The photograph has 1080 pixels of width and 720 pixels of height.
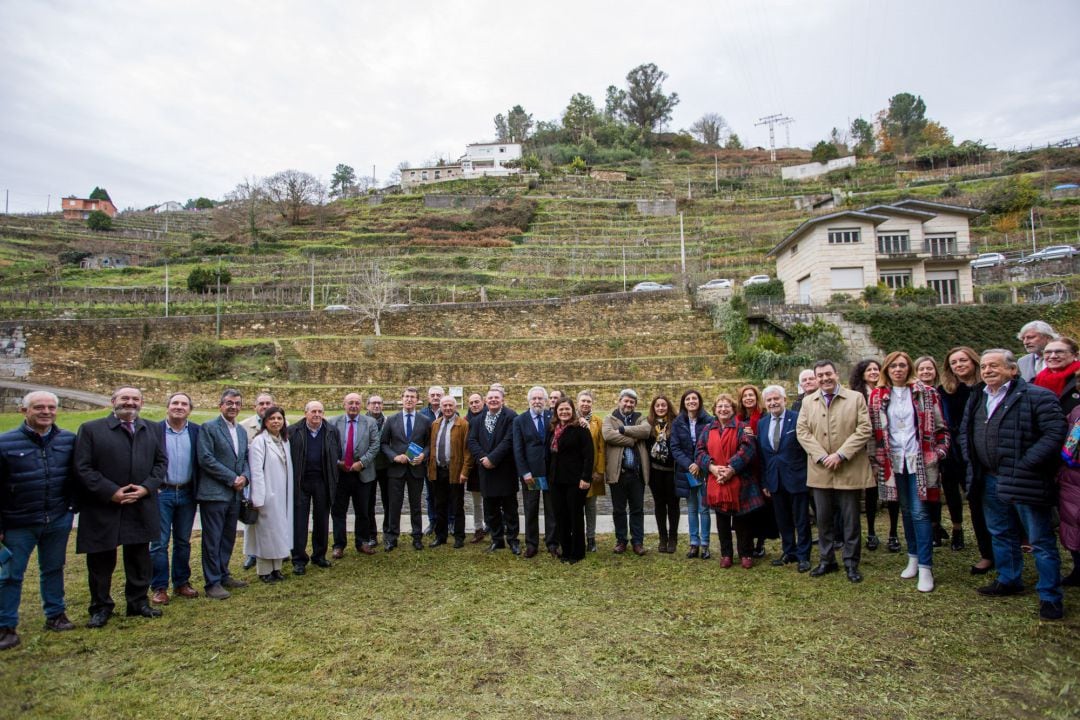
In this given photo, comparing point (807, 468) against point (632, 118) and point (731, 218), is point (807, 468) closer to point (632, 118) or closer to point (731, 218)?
point (731, 218)

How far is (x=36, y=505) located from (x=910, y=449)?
7052mm

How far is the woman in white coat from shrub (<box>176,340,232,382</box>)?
1697cm

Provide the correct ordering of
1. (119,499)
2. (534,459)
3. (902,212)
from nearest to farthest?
(119,499), (534,459), (902,212)

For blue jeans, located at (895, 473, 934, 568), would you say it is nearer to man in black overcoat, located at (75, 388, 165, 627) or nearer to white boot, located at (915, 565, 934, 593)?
white boot, located at (915, 565, 934, 593)

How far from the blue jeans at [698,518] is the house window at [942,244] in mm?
26757

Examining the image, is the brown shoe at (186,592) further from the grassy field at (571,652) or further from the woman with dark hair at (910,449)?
the woman with dark hair at (910,449)

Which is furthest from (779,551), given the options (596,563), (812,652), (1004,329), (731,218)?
(731,218)

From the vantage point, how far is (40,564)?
4402 mm

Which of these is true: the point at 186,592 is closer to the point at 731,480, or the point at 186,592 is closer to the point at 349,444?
the point at 349,444

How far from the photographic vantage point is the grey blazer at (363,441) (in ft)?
22.2

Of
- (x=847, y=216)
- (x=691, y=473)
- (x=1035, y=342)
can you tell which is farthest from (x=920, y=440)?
(x=847, y=216)

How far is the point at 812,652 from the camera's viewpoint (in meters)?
3.78

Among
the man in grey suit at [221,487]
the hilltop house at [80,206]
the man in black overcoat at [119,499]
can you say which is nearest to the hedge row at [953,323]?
the man in grey suit at [221,487]

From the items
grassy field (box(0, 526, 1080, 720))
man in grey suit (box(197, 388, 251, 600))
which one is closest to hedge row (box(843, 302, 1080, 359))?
grassy field (box(0, 526, 1080, 720))
